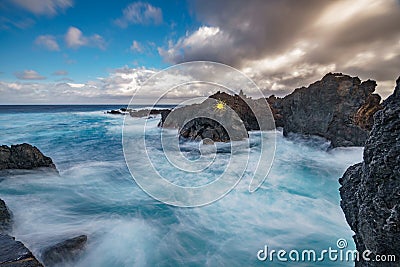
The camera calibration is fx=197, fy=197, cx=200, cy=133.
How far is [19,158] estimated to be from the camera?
7.27 metres

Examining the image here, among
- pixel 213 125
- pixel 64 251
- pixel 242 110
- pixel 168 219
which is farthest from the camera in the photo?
pixel 242 110

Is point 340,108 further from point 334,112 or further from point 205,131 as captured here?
point 205,131

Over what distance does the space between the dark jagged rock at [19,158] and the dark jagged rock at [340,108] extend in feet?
47.5

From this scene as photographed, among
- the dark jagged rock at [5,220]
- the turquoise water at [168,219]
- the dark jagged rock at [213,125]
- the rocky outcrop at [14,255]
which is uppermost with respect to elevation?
the dark jagged rock at [213,125]

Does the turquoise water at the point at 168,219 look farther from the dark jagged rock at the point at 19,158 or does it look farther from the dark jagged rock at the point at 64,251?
the dark jagged rock at the point at 19,158

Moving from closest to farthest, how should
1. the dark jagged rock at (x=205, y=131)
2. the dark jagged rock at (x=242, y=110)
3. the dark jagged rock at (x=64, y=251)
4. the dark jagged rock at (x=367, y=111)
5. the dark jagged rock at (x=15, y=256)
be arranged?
the dark jagged rock at (x=15, y=256), the dark jagged rock at (x=64, y=251), the dark jagged rock at (x=367, y=111), the dark jagged rock at (x=205, y=131), the dark jagged rock at (x=242, y=110)

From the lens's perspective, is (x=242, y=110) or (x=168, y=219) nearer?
(x=168, y=219)

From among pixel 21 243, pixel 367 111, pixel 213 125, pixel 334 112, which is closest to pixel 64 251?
pixel 21 243

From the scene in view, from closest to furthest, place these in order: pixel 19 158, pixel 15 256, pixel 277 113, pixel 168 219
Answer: pixel 15 256, pixel 168 219, pixel 19 158, pixel 277 113

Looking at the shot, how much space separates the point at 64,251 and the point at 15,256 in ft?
4.85

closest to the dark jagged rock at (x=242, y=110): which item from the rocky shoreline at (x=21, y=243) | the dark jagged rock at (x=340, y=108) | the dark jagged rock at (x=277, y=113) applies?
the dark jagged rock at (x=277, y=113)

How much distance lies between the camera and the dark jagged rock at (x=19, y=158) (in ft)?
23.1

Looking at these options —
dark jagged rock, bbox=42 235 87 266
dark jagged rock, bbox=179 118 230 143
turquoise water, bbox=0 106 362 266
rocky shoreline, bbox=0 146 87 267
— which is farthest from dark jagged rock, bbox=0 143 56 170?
dark jagged rock, bbox=179 118 230 143

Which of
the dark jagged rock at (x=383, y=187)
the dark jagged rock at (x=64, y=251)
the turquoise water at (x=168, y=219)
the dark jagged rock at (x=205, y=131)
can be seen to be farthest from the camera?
the dark jagged rock at (x=205, y=131)
